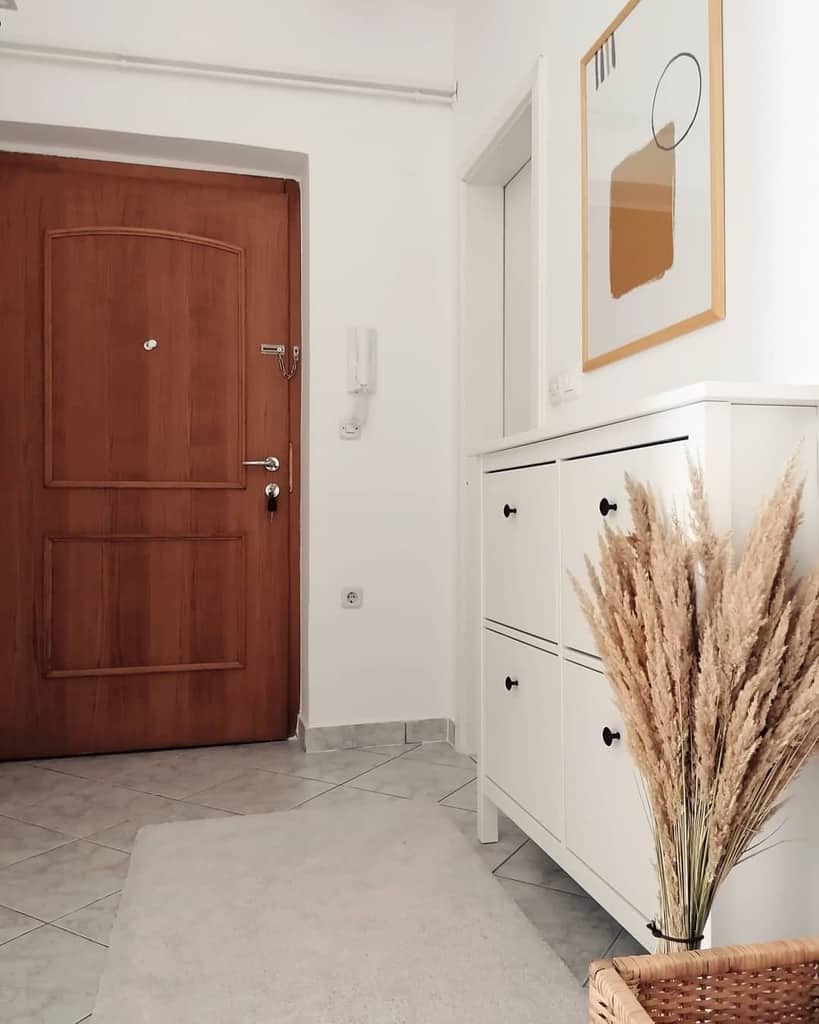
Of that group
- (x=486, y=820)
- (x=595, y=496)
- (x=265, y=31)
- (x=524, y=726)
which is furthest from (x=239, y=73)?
(x=486, y=820)

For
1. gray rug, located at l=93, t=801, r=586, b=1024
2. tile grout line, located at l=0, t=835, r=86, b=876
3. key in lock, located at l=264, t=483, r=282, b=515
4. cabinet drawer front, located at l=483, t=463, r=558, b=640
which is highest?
key in lock, located at l=264, t=483, r=282, b=515

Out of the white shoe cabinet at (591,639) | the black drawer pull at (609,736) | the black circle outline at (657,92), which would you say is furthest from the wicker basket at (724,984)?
the black circle outline at (657,92)

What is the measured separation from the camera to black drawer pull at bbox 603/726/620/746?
129 centimetres

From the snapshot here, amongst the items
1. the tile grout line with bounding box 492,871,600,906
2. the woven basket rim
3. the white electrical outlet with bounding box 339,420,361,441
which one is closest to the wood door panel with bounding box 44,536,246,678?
the white electrical outlet with bounding box 339,420,361,441

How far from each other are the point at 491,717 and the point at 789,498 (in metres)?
1.16

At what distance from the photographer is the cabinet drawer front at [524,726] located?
1.56m

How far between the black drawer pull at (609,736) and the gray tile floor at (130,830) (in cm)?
47

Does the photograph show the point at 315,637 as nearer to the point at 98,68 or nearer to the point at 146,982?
the point at 146,982

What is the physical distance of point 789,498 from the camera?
90 cm

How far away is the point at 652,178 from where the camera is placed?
1.76 m

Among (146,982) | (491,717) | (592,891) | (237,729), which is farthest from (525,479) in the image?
(237,729)

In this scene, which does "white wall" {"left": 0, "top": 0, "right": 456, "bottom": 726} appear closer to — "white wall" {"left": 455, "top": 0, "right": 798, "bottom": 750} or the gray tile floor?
"white wall" {"left": 455, "top": 0, "right": 798, "bottom": 750}

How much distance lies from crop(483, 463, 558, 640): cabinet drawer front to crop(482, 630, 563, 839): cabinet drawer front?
65 millimetres

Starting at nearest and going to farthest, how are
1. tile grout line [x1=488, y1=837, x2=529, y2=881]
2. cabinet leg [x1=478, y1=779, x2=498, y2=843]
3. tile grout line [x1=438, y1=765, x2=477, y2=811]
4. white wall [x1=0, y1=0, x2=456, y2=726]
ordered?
tile grout line [x1=488, y1=837, x2=529, y2=881] < cabinet leg [x1=478, y1=779, x2=498, y2=843] < tile grout line [x1=438, y1=765, x2=477, y2=811] < white wall [x1=0, y1=0, x2=456, y2=726]
